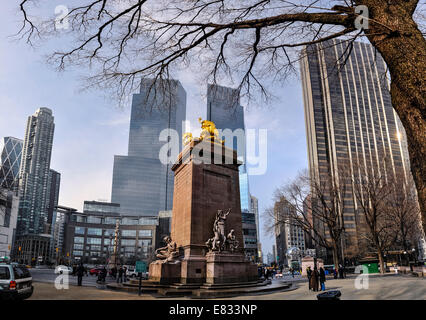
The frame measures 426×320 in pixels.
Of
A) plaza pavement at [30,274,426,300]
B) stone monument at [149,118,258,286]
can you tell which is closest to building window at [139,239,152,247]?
stone monument at [149,118,258,286]

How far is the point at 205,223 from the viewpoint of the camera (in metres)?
20.7

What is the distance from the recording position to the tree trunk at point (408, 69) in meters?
4.14

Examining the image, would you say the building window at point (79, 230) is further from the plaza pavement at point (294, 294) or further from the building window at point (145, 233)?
the plaza pavement at point (294, 294)

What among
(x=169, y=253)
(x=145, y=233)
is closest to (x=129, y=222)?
(x=145, y=233)

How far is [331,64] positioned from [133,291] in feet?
56.2

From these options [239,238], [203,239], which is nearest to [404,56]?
[203,239]

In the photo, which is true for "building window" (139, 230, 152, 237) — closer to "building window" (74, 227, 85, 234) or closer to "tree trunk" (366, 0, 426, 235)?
"building window" (74, 227, 85, 234)

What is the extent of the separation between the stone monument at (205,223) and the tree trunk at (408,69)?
1580 centimetres

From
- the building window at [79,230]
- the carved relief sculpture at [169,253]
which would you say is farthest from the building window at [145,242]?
the carved relief sculpture at [169,253]

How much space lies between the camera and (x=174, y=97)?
7.43m

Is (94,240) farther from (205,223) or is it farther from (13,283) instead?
(13,283)

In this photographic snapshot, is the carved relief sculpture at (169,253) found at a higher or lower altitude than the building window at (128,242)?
higher
